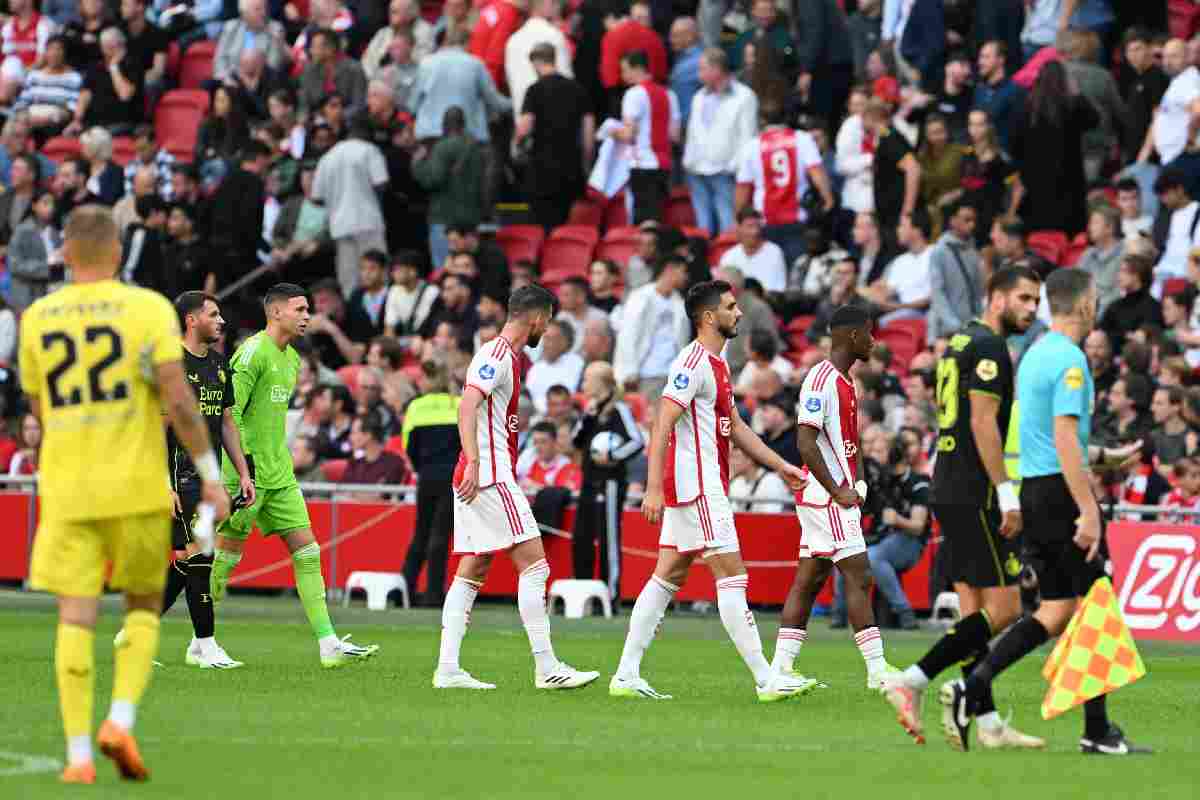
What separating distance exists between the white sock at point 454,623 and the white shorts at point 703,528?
4.22 feet

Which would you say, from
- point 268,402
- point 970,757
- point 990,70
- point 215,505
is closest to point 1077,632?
point 970,757

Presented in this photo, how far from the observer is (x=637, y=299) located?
2470cm

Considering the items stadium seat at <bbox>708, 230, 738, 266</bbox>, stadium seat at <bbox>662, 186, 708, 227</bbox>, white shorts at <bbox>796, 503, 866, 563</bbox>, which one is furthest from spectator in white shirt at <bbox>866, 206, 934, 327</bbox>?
white shorts at <bbox>796, 503, 866, 563</bbox>

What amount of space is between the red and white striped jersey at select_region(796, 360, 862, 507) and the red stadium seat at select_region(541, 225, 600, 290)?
1396 centimetres

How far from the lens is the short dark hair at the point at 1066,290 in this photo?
37.3 ft

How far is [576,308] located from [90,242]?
1654 cm

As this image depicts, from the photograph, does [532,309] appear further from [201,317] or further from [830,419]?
[201,317]

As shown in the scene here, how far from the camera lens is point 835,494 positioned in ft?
47.8

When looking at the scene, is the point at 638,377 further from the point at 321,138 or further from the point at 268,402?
the point at 268,402

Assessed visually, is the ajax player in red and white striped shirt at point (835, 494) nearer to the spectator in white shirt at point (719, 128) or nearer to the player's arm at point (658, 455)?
the player's arm at point (658, 455)

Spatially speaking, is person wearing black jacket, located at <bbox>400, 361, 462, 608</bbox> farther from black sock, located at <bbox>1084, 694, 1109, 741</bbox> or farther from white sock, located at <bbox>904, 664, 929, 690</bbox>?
black sock, located at <bbox>1084, 694, 1109, 741</bbox>

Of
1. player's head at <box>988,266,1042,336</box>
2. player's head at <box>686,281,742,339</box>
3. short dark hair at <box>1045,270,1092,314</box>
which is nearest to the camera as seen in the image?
short dark hair at <box>1045,270,1092,314</box>

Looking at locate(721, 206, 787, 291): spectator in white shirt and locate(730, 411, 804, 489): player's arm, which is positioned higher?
locate(721, 206, 787, 291): spectator in white shirt

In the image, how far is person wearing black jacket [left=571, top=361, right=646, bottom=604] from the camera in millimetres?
22875
